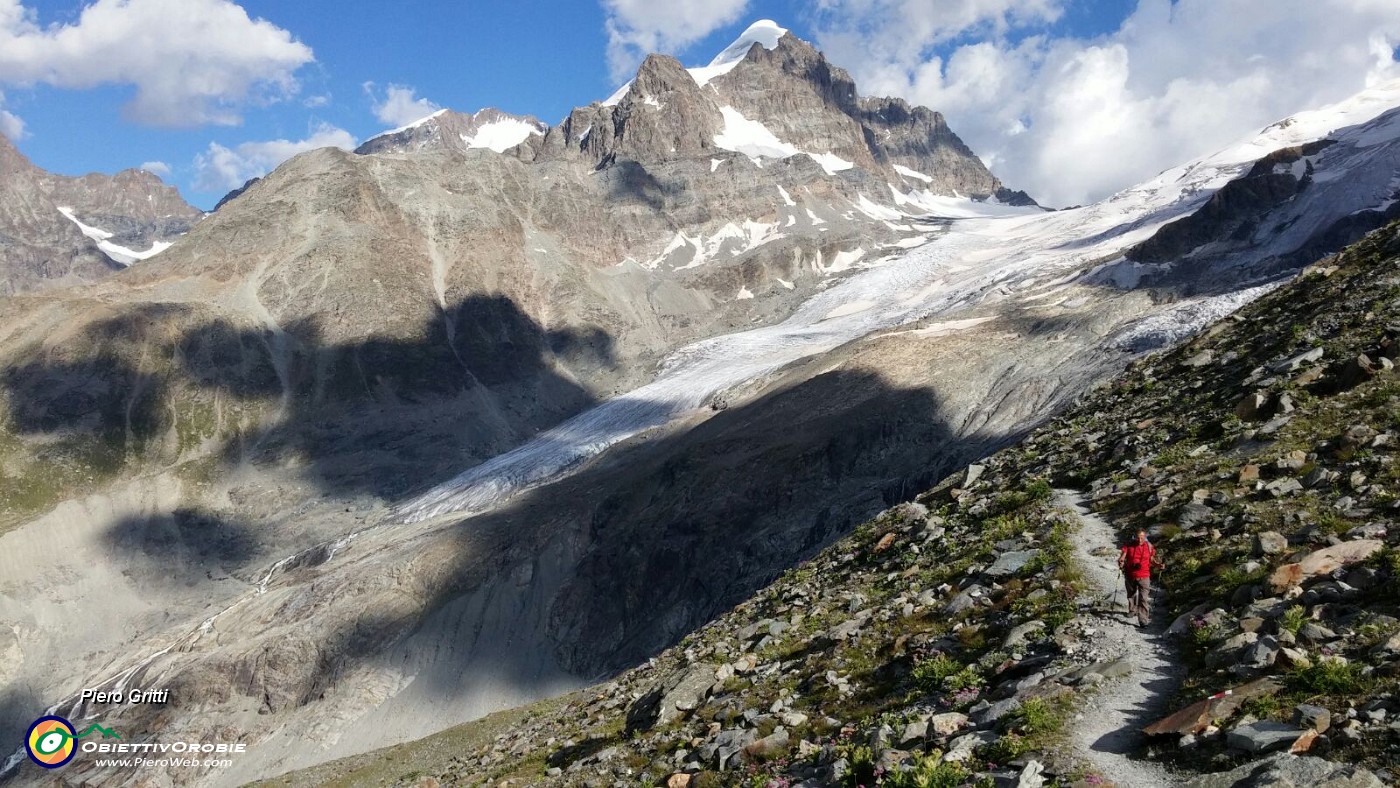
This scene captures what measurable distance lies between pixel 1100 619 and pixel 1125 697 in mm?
2954

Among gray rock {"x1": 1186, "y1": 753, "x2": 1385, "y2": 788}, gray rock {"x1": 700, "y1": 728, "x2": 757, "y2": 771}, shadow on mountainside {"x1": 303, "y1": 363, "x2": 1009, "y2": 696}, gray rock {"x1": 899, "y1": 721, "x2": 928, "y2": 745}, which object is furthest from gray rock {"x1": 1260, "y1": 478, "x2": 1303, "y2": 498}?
shadow on mountainside {"x1": 303, "y1": 363, "x2": 1009, "y2": 696}

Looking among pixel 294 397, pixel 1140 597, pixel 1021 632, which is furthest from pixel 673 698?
pixel 294 397

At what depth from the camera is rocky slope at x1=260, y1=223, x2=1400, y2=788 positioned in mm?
10062

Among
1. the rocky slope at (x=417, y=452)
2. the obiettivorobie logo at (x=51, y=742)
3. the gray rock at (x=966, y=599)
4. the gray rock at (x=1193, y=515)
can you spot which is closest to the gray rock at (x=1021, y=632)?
the gray rock at (x=966, y=599)

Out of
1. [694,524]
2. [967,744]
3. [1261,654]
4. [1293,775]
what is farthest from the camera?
[694,524]

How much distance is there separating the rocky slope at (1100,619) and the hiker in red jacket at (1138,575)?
1.39 feet

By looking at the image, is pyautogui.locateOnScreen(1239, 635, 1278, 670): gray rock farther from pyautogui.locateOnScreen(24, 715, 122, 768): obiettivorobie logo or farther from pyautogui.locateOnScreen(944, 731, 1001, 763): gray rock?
pyautogui.locateOnScreen(24, 715, 122, 768): obiettivorobie logo

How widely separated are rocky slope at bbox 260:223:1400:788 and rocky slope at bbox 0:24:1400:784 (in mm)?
54190

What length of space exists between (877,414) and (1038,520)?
7414 cm

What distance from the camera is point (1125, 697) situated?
38.0 feet

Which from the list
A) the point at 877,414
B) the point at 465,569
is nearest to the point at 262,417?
the point at 465,569

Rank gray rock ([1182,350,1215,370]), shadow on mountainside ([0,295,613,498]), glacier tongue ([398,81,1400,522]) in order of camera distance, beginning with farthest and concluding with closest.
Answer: shadow on mountainside ([0,295,613,498]) < glacier tongue ([398,81,1400,522]) < gray rock ([1182,350,1215,370])

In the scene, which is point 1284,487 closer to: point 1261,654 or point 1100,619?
point 1100,619

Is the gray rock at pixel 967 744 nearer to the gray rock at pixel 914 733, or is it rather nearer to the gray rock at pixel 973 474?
the gray rock at pixel 914 733
